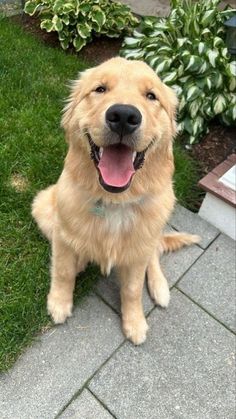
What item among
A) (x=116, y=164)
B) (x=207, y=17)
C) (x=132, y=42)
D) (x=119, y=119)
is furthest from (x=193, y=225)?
(x=132, y=42)

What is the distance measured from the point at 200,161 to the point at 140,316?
172 centimetres

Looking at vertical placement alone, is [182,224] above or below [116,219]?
below

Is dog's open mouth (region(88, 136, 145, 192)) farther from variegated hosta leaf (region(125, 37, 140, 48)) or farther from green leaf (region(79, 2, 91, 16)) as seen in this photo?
green leaf (region(79, 2, 91, 16))

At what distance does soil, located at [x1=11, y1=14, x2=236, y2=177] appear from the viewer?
142 inches

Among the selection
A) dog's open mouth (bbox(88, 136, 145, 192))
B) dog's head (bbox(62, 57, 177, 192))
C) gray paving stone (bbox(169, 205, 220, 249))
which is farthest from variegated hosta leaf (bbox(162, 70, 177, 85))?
dog's open mouth (bbox(88, 136, 145, 192))

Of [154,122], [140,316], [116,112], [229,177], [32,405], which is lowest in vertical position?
[32,405]

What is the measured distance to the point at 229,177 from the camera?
9.79 feet

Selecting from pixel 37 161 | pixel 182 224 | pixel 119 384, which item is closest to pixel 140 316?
pixel 119 384

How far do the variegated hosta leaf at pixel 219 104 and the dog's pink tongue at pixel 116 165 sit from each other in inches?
80.6

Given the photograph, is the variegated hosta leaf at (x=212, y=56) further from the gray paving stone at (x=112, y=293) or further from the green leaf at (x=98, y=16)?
the gray paving stone at (x=112, y=293)

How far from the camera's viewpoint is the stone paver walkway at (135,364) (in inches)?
83.1

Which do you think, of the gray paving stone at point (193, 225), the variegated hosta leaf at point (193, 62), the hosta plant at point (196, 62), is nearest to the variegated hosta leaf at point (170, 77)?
the hosta plant at point (196, 62)

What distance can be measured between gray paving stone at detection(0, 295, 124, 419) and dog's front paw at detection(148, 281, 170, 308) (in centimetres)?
30

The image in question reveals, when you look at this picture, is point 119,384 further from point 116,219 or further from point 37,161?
point 37,161
